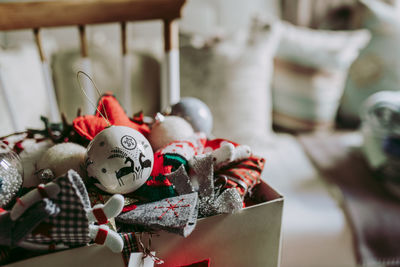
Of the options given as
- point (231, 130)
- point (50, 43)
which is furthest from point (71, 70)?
point (231, 130)

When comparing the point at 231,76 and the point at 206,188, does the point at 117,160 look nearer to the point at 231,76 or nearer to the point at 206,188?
the point at 206,188

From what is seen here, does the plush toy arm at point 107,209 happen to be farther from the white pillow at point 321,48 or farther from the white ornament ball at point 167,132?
the white pillow at point 321,48

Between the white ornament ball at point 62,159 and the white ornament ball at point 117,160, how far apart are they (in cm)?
4

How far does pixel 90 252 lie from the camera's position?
0.32 m

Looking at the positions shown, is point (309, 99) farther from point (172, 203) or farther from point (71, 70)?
point (172, 203)

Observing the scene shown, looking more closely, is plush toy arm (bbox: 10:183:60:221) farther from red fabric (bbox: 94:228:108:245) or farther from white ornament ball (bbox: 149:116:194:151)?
white ornament ball (bbox: 149:116:194:151)

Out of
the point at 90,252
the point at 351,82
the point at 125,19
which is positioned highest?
the point at 125,19

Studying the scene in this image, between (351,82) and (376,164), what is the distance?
1.56ft

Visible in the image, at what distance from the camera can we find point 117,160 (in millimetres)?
345

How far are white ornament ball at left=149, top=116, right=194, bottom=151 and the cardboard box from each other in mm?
131

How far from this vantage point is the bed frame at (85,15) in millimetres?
649

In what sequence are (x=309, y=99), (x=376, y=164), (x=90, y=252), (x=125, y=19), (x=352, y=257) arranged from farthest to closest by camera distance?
(x=309, y=99) → (x=376, y=164) → (x=352, y=257) → (x=125, y=19) → (x=90, y=252)

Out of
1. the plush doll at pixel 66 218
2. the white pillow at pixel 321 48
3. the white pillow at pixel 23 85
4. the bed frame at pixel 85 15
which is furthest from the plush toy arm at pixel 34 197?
the white pillow at pixel 321 48

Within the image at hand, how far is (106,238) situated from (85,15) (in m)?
0.55
